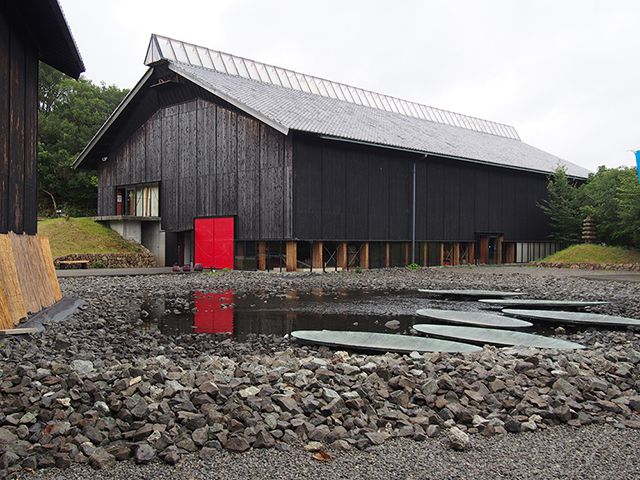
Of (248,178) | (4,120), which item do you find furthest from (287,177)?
(4,120)

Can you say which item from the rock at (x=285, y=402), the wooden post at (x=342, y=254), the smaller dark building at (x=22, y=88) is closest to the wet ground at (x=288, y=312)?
the smaller dark building at (x=22, y=88)

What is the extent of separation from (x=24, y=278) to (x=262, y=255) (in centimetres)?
1656

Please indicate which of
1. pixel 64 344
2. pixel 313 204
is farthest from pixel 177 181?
pixel 64 344

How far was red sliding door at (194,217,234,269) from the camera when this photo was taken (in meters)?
28.0

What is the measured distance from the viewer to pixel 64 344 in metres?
8.63

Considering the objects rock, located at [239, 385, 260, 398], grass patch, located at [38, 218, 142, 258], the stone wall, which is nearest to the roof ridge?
grass patch, located at [38, 218, 142, 258]

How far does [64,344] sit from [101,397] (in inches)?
152

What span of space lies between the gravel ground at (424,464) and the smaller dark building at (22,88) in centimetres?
787

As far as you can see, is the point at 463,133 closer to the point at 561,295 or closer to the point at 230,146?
the point at 230,146

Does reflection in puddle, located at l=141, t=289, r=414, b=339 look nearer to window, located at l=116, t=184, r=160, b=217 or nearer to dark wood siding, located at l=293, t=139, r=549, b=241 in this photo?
dark wood siding, located at l=293, t=139, r=549, b=241

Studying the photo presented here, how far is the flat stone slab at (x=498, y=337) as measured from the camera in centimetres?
860

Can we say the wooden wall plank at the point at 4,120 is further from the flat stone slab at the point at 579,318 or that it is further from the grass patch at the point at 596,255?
the grass patch at the point at 596,255

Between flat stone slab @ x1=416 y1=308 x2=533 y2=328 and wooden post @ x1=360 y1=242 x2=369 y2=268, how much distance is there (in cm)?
1597

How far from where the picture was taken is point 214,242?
28750mm
